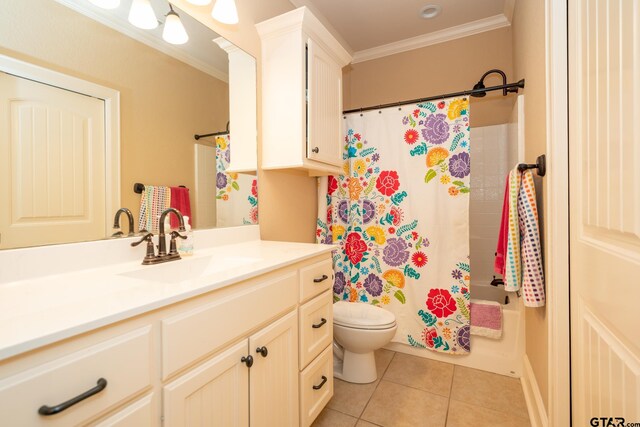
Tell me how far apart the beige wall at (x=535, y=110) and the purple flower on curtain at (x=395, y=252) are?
0.78 metres

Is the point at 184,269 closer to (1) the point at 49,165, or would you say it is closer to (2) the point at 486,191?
(1) the point at 49,165

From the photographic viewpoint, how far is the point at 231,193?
5.29 feet

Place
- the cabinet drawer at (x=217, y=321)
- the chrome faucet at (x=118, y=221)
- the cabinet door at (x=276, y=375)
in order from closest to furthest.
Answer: the cabinet drawer at (x=217, y=321) < the cabinet door at (x=276, y=375) < the chrome faucet at (x=118, y=221)

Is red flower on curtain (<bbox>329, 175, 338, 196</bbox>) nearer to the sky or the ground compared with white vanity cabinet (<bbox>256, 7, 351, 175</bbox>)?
nearer to the ground

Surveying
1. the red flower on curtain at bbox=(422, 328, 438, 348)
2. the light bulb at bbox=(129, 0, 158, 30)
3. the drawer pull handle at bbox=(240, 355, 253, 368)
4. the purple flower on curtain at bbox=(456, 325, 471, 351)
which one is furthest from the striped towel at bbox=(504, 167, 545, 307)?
the light bulb at bbox=(129, 0, 158, 30)

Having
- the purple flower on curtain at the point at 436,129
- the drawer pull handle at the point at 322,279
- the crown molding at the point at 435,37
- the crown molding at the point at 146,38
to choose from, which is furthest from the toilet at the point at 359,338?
the crown molding at the point at 435,37

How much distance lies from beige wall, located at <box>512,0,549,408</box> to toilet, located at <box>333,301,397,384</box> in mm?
716

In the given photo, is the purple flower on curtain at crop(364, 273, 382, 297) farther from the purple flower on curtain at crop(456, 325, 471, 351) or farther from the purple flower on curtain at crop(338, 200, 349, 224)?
the purple flower on curtain at crop(456, 325, 471, 351)

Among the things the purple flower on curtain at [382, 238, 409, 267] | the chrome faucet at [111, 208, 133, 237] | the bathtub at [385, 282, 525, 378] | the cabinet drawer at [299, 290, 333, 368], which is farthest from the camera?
the purple flower on curtain at [382, 238, 409, 267]

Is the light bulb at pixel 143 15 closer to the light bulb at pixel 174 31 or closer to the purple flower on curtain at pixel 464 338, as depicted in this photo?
the light bulb at pixel 174 31

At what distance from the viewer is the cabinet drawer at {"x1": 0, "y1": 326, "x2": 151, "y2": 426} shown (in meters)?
0.47

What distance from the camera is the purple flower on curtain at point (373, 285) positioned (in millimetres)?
2170

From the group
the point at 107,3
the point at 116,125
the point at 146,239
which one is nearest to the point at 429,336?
the point at 146,239

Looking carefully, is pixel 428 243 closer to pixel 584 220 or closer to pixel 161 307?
pixel 584 220
